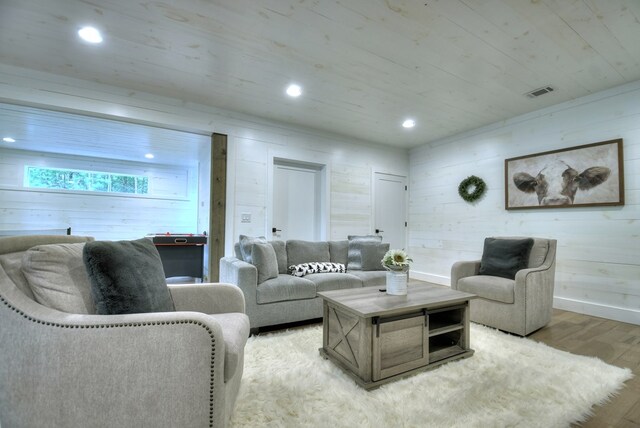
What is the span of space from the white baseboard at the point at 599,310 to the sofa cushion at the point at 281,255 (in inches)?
132

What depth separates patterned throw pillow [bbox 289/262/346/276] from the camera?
304 centimetres

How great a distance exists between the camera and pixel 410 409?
1.48 meters

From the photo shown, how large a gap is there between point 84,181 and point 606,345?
8.35 m

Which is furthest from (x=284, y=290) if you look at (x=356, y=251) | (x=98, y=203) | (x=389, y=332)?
(x=98, y=203)

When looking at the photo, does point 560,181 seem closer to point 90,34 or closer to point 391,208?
point 391,208

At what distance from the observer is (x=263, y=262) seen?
106 inches

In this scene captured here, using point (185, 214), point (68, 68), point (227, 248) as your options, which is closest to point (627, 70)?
point (227, 248)

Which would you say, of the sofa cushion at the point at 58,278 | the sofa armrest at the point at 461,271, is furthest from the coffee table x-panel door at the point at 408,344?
the sofa cushion at the point at 58,278

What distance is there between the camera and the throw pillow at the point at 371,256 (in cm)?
343

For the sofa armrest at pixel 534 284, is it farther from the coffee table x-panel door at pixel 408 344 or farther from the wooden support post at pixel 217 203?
the wooden support post at pixel 217 203

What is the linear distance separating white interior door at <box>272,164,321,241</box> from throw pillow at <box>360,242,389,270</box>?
140 centimetres

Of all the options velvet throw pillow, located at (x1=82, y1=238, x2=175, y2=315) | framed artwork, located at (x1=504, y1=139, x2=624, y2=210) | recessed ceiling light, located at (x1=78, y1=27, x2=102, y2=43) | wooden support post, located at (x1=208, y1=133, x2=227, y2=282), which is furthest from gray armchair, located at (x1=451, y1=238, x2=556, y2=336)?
recessed ceiling light, located at (x1=78, y1=27, x2=102, y2=43)

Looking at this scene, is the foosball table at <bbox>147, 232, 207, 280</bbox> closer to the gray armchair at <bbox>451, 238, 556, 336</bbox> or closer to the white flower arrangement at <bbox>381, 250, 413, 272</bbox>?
the white flower arrangement at <bbox>381, 250, 413, 272</bbox>

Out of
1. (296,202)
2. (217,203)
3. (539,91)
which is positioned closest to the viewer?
(539,91)
